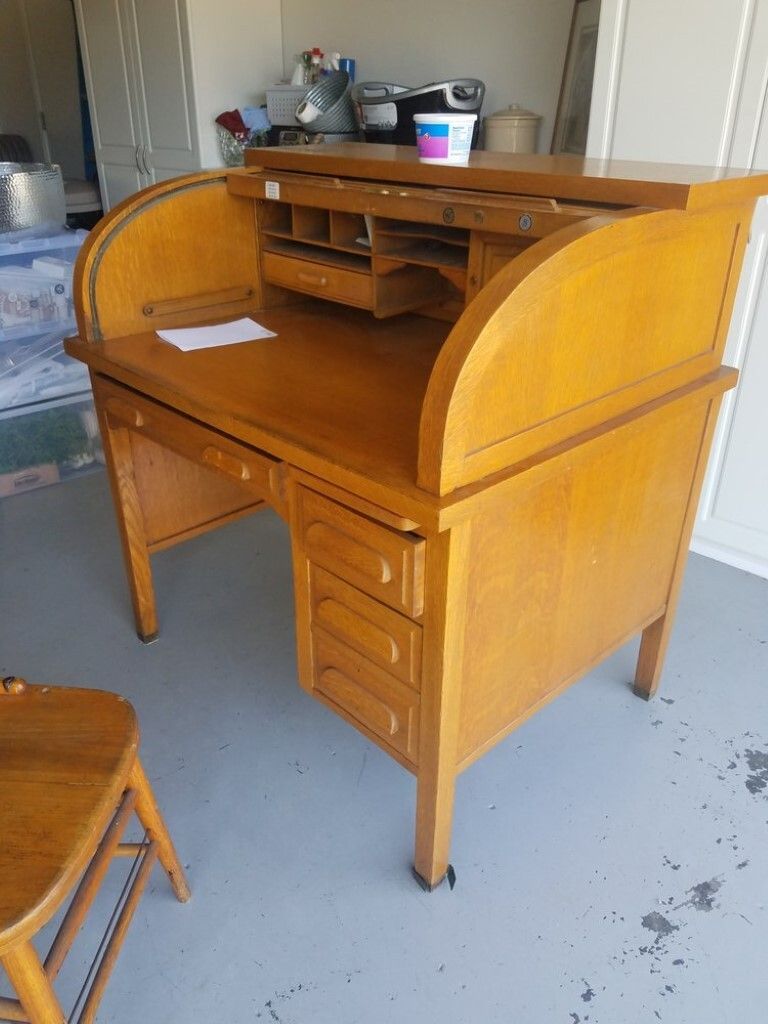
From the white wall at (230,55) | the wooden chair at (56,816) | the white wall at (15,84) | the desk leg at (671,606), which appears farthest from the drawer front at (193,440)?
the white wall at (15,84)

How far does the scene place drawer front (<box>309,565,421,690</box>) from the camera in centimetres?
121

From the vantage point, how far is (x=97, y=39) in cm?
405

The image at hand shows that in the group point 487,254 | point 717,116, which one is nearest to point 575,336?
point 487,254

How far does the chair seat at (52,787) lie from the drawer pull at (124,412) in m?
0.65

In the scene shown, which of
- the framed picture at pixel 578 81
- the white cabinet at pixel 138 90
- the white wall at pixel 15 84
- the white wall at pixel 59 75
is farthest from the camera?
the white wall at pixel 15 84

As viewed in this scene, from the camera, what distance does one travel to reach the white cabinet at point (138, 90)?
3.57 m

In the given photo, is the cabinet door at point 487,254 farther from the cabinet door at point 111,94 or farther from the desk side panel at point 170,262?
the cabinet door at point 111,94

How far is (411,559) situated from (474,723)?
37cm

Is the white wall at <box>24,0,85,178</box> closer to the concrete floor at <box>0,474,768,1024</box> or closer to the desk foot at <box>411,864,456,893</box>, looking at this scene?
the concrete floor at <box>0,474,768,1024</box>

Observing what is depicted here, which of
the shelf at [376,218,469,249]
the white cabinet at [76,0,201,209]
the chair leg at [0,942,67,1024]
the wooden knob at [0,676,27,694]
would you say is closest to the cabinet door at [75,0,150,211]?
the white cabinet at [76,0,201,209]

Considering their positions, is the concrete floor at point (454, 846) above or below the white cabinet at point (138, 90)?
below

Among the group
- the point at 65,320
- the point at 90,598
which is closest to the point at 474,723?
the point at 90,598

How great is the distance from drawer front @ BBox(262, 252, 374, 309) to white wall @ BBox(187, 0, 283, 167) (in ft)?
7.14

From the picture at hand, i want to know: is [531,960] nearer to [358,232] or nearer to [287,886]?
[287,886]
